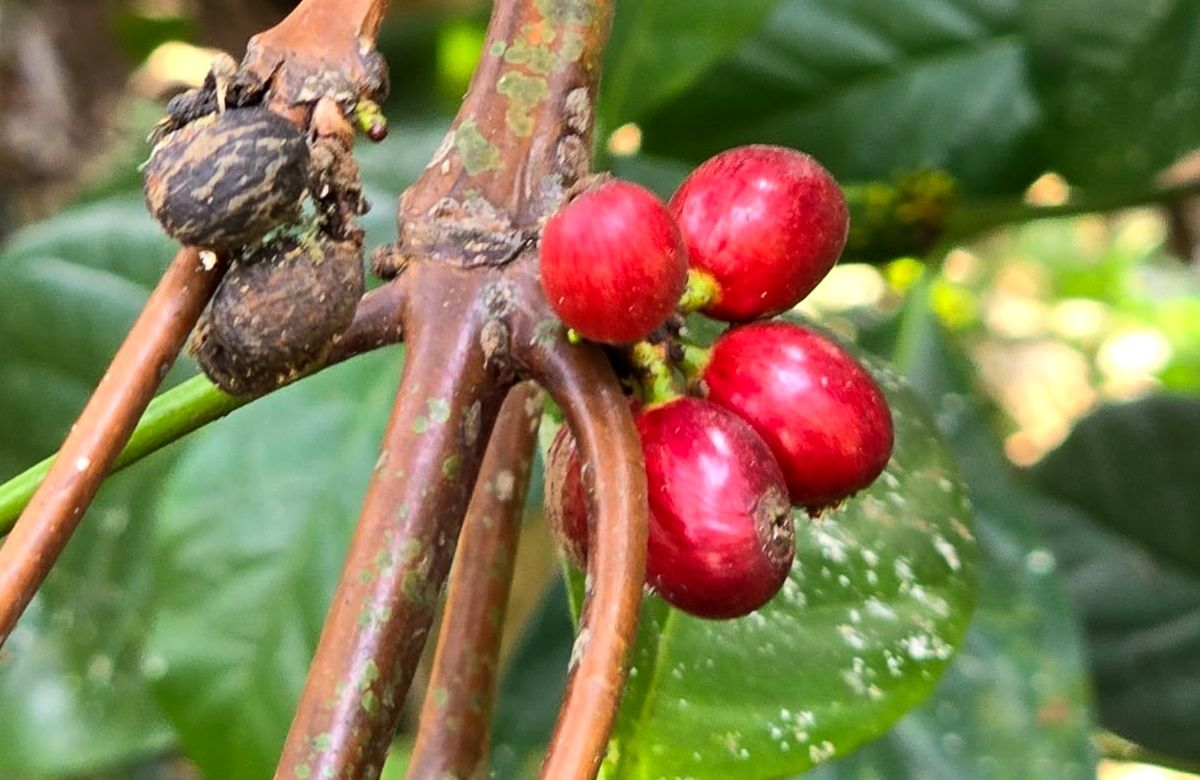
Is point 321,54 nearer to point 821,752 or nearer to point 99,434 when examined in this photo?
point 99,434

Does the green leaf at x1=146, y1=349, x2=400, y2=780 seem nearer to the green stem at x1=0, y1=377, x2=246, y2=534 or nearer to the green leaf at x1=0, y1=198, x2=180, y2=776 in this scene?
the green leaf at x1=0, y1=198, x2=180, y2=776

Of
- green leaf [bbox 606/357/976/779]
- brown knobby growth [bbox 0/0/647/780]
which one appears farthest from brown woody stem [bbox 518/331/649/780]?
green leaf [bbox 606/357/976/779]

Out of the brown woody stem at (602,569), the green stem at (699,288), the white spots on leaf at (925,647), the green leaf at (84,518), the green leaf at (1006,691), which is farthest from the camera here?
the green leaf at (84,518)

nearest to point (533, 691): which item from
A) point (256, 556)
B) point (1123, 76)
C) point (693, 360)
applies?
point (256, 556)

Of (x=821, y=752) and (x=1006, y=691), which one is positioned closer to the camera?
(x=821, y=752)

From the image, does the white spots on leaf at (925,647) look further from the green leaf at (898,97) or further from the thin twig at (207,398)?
the green leaf at (898,97)

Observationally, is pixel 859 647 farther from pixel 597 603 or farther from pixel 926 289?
pixel 926 289

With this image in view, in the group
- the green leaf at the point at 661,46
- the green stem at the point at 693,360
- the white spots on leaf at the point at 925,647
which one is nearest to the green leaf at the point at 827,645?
the white spots on leaf at the point at 925,647

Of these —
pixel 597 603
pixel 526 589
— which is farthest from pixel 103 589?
pixel 597 603
